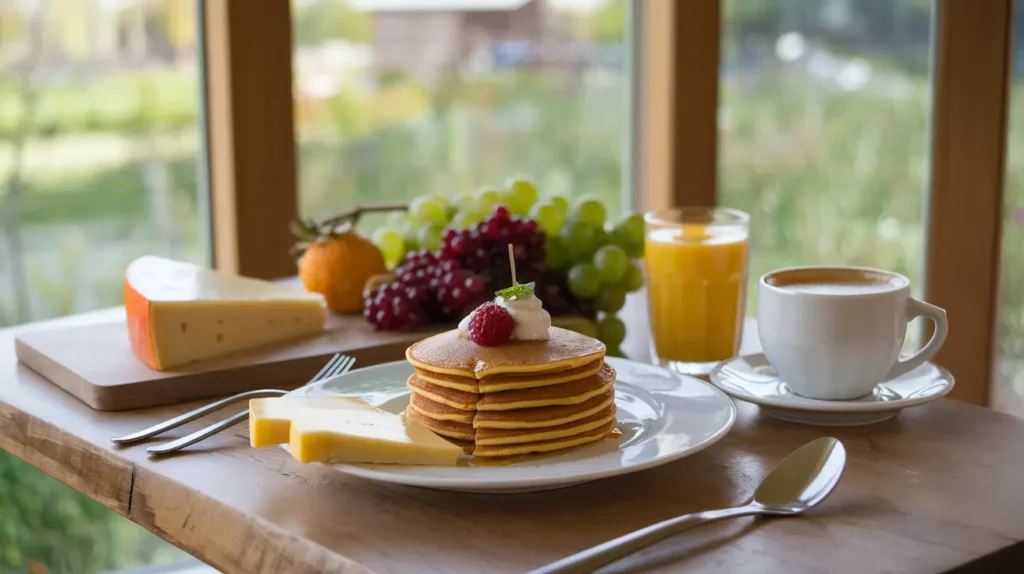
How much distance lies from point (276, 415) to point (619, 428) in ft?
1.06

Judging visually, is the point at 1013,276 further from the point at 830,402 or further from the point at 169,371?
the point at 169,371

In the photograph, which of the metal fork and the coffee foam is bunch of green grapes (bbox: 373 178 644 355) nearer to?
the coffee foam

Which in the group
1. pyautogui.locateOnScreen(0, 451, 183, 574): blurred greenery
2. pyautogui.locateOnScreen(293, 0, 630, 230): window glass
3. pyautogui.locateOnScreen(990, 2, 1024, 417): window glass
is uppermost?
pyautogui.locateOnScreen(293, 0, 630, 230): window glass

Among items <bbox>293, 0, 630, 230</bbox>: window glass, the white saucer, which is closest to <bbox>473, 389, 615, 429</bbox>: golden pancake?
the white saucer

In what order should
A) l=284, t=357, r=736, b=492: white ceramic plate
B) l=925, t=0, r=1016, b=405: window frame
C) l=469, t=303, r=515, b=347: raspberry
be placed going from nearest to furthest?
l=284, t=357, r=736, b=492: white ceramic plate → l=469, t=303, r=515, b=347: raspberry → l=925, t=0, r=1016, b=405: window frame

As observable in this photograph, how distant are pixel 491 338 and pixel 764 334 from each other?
342 mm

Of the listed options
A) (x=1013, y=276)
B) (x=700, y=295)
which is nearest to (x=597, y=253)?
(x=700, y=295)

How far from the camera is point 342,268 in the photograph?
160cm

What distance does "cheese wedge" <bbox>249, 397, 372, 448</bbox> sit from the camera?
3.15 ft

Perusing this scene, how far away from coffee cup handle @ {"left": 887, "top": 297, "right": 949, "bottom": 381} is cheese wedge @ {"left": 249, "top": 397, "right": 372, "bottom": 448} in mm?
582

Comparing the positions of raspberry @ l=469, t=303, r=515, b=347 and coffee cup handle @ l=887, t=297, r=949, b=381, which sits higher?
raspberry @ l=469, t=303, r=515, b=347

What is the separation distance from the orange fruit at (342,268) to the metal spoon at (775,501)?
0.78 meters

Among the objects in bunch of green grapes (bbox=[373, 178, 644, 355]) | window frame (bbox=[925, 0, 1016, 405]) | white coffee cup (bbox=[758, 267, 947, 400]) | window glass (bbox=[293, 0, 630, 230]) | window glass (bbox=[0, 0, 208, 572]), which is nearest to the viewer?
white coffee cup (bbox=[758, 267, 947, 400])

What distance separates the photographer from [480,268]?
1.53 m
